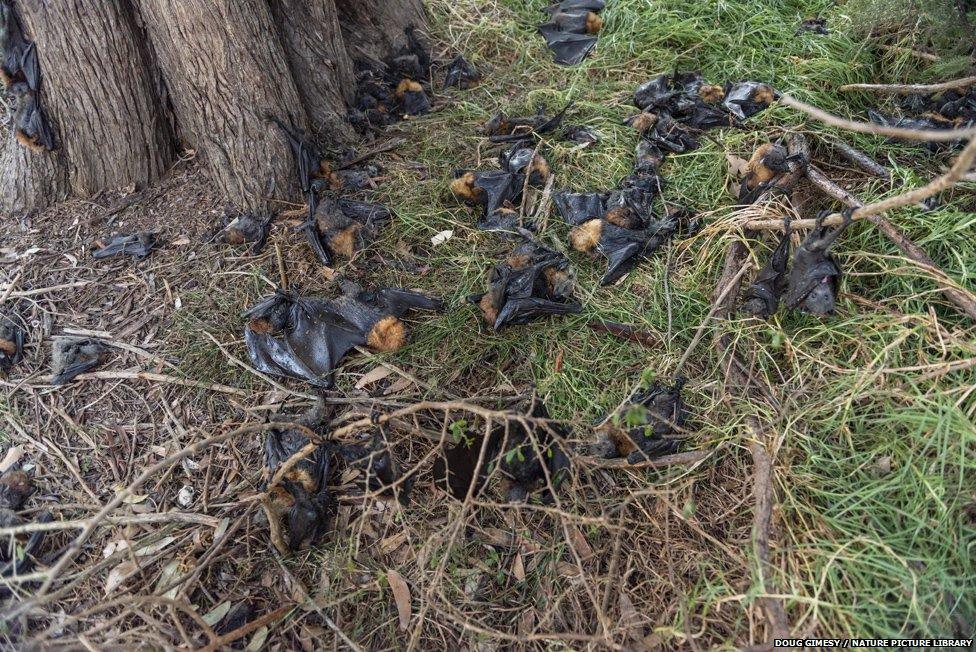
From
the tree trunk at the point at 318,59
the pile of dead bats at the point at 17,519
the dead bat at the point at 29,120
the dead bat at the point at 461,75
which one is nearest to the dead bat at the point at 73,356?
the pile of dead bats at the point at 17,519

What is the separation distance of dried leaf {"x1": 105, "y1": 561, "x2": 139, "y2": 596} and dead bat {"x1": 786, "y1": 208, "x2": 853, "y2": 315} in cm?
271

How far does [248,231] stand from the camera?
312 cm

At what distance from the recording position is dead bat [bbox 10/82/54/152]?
323 cm

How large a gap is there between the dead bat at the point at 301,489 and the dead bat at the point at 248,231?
1.13m

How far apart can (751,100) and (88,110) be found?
11.8 feet

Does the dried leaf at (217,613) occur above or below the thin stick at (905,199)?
below

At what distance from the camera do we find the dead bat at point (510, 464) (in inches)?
89.5

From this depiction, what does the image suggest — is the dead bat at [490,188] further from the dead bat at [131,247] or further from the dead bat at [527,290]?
the dead bat at [131,247]

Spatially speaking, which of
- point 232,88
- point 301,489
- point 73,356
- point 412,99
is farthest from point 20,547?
point 412,99

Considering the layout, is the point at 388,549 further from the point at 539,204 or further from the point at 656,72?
the point at 656,72

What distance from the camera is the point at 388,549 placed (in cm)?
226

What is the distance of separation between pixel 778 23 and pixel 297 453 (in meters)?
3.86

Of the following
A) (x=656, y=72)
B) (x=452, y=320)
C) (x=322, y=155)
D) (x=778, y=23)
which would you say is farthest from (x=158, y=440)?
(x=778, y=23)

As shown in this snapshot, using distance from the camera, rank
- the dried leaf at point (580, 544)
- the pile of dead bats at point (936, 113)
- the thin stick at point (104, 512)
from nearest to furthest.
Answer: the thin stick at point (104, 512), the dried leaf at point (580, 544), the pile of dead bats at point (936, 113)
